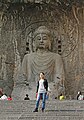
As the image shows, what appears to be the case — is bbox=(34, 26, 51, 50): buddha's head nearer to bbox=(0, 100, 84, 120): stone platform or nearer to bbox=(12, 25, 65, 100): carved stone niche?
bbox=(12, 25, 65, 100): carved stone niche

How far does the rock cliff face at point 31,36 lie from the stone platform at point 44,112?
682 centimetres

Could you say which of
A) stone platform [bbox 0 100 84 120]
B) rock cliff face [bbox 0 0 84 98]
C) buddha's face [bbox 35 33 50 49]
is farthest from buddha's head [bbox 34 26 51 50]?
→ stone platform [bbox 0 100 84 120]

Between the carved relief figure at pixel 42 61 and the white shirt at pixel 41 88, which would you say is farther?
the carved relief figure at pixel 42 61

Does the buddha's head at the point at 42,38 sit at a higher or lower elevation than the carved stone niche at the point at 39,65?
higher

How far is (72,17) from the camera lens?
22.5 metres

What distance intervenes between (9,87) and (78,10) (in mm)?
4978

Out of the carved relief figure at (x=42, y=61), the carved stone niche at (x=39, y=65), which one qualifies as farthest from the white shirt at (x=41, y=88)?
the carved relief figure at (x=42, y=61)

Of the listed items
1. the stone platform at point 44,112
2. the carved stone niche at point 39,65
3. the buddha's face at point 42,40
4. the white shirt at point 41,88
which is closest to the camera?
the stone platform at point 44,112

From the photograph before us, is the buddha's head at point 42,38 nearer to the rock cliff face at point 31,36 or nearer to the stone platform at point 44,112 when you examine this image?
the rock cliff face at point 31,36

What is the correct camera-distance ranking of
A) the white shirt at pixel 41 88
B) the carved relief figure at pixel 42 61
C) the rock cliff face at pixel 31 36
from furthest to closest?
1. the rock cliff face at pixel 31 36
2. the carved relief figure at pixel 42 61
3. the white shirt at pixel 41 88

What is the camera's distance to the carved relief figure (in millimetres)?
21678

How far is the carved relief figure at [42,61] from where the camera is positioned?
71.1ft

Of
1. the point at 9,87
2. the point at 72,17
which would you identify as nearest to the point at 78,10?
the point at 72,17

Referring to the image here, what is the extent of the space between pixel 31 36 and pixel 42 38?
1.05 metres
